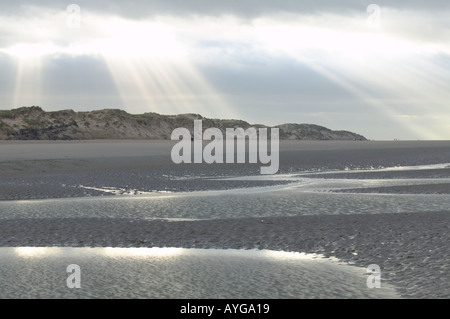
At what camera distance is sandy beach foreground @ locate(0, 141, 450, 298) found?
11.4 meters

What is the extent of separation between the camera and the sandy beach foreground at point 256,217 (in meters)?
11.4

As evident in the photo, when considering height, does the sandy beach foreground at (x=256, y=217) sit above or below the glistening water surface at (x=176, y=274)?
above

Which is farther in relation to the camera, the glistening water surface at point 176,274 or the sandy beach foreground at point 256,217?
the sandy beach foreground at point 256,217

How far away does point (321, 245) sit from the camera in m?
12.3

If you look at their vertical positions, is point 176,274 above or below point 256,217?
below

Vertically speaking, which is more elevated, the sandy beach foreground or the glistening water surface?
the sandy beach foreground

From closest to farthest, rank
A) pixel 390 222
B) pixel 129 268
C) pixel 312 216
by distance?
pixel 129 268, pixel 390 222, pixel 312 216

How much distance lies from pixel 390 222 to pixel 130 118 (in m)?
182

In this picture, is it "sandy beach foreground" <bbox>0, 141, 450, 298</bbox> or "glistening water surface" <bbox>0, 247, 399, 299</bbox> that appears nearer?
"glistening water surface" <bbox>0, 247, 399, 299</bbox>

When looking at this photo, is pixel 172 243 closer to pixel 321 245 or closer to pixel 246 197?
pixel 321 245

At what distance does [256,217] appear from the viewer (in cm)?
1605

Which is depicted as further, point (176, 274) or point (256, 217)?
point (256, 217)
